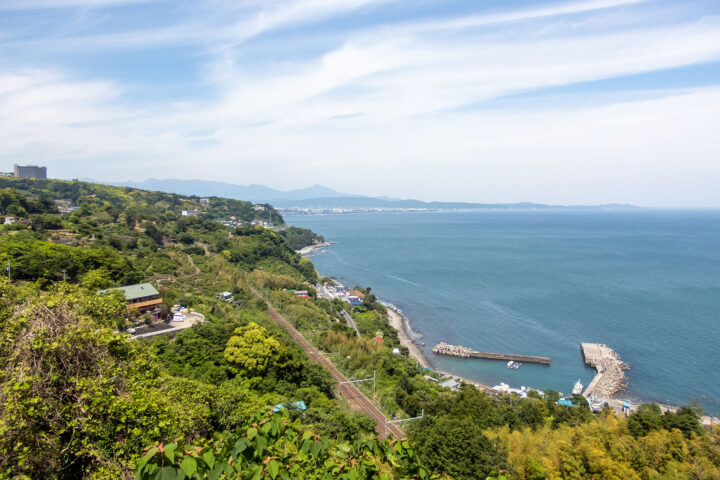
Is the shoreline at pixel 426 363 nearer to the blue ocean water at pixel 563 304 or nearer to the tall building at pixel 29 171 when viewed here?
the blue ocean water at pixel 563 304

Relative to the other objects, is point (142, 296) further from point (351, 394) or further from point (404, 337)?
point (404, 337)

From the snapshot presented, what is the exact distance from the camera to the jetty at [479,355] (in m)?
24.9

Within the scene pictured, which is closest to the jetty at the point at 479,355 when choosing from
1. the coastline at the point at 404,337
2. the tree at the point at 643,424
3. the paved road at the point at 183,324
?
the coastline at the point at 404,337

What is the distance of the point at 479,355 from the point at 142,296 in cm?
2025

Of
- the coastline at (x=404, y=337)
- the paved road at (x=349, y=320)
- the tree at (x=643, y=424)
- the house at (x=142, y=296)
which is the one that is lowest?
the coastline at (x=404, y=337)

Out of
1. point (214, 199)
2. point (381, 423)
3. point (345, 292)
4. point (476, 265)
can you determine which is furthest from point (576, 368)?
point (214, 199)

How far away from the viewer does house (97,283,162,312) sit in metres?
16.1

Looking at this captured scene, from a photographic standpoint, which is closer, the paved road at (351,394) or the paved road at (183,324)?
the paved road at (351,394)

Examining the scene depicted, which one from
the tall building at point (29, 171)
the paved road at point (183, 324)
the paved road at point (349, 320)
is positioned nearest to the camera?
the paved road at point (183, 324)

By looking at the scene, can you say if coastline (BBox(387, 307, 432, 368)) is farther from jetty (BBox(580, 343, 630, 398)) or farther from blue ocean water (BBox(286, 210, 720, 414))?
jetty (BBox(580, 343, 630, 398))

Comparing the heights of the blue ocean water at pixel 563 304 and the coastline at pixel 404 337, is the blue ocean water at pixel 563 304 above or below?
above

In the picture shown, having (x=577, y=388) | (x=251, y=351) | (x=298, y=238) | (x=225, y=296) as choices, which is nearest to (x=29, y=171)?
(x=298, y=238)

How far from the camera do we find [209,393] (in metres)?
6.68

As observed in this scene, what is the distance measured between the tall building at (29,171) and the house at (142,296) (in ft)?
204
